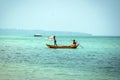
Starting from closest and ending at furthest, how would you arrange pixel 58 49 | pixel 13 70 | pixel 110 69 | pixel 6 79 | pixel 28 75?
pixel 6 79, pixel 28 75, pixel 13 70, pixel 110 69, pixel 58 49

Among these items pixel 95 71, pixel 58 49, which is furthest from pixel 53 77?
pixel 58 49

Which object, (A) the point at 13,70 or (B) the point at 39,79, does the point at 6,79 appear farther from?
(A) the point at 13,70

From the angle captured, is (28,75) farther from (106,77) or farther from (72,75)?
(106,77)

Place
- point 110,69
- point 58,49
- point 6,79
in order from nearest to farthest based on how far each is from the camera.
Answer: point 6,79 < point 110,69 < point 58,49

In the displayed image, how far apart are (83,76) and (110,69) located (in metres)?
4.84

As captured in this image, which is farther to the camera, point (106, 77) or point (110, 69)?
point (110, 69)

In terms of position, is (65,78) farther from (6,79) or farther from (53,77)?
(6,79)

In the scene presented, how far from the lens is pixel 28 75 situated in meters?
23.6

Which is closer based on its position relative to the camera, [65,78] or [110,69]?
[65,78]

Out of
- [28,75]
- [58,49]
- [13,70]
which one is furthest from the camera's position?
[58,49]

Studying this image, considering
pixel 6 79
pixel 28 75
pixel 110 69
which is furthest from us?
pixel 110 69

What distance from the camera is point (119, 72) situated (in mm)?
26438

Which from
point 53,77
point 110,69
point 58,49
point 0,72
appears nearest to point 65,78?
point 53,77

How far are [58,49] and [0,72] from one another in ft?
94.7
